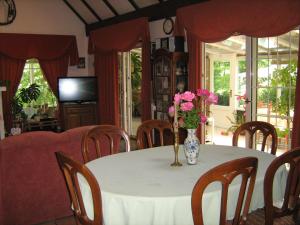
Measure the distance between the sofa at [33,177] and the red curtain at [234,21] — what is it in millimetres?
2309

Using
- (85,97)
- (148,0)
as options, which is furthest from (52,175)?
(85,97)

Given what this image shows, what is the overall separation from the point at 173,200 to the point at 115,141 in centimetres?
181

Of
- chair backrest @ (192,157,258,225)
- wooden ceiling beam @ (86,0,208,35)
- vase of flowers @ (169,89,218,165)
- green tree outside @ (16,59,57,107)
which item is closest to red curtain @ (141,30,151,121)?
wooden ceiling beam @ (86,0,208,35)

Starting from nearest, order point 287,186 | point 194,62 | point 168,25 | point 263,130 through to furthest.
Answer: point 287,186
point 263,130
point 194,62
point 168,25

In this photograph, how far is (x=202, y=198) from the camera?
2.01m

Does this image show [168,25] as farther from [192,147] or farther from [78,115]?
[192,147]

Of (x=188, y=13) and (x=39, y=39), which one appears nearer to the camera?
(x=188, y=13)

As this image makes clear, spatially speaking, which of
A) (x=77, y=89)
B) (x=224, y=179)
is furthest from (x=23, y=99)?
(x=224, y=179)

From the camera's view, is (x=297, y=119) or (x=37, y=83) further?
(x=37, y=83)

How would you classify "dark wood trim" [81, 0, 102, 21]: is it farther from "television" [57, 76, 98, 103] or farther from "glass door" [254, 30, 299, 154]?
"glass door" [254, 30, 299, 154]

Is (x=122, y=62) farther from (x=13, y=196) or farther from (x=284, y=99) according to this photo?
(x=13, y=196)

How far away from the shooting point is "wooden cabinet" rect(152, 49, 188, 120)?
5547 millimetres

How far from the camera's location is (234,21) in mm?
4562

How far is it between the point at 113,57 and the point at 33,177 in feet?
14.9
